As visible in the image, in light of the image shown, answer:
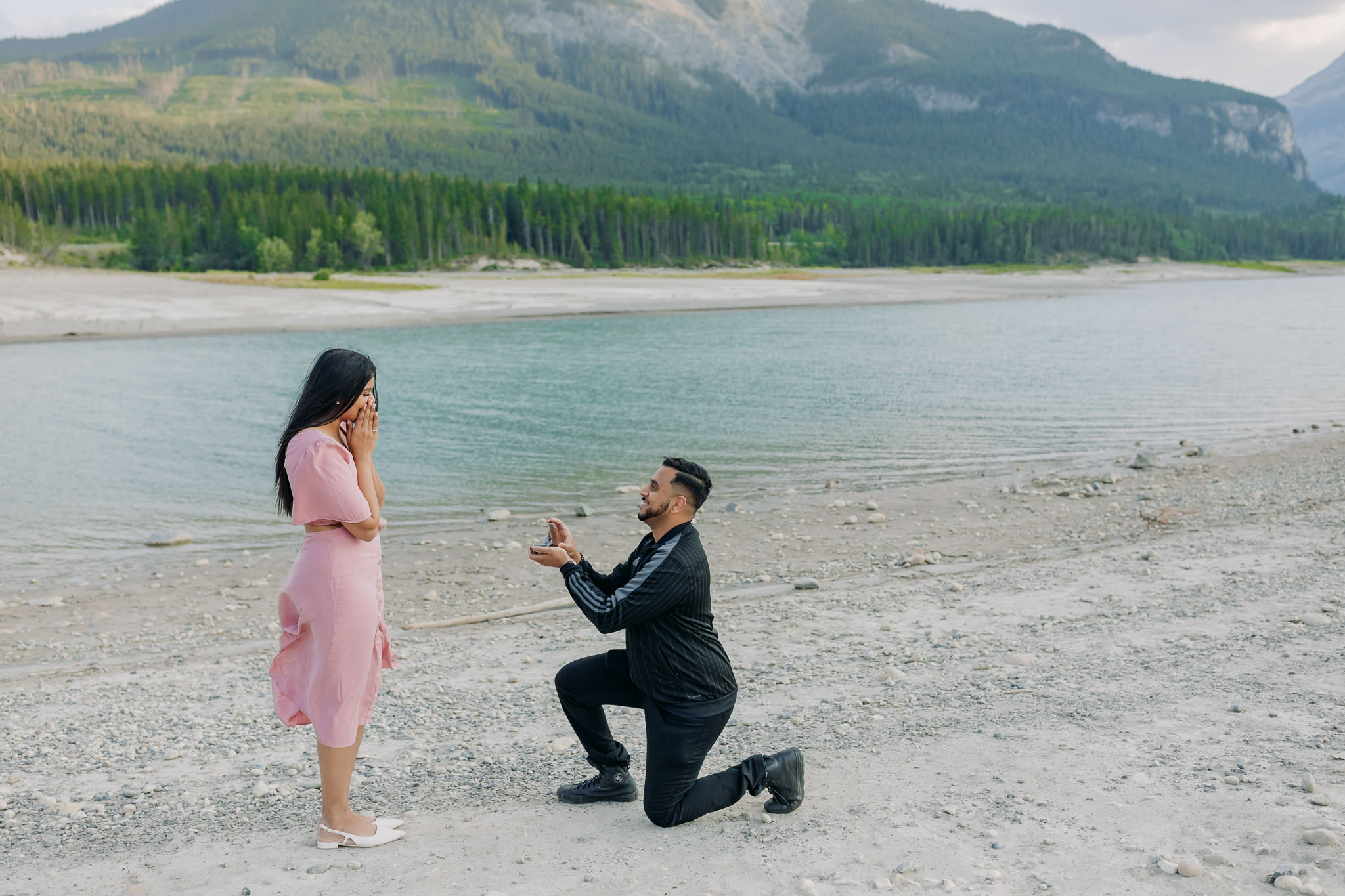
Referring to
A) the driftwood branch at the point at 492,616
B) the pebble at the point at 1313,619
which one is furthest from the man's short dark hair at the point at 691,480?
the pebble at the point at 1313,619

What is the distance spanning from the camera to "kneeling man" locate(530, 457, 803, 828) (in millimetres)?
5215

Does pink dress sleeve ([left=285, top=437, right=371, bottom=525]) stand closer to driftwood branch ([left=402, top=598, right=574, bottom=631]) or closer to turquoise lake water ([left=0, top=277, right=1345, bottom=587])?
driftwood branch ([left=402, top=598, right=574, bottom=631])

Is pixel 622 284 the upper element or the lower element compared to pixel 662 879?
upper

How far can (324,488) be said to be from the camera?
478 centimetres

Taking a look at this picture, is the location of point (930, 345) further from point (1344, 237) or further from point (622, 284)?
point (1344, 237)

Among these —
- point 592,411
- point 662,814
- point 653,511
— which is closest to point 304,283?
point 592,411

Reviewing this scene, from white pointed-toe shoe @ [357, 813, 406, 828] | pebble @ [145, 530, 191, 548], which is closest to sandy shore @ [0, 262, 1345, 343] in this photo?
pebble @ [145, 530, 191, 548]

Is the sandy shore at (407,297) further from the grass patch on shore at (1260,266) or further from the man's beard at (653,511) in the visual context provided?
the grass patch on shore at (1260,266)

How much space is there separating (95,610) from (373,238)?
346 feet

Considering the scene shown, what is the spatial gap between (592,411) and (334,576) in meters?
23.5

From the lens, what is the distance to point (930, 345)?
46.8 metres

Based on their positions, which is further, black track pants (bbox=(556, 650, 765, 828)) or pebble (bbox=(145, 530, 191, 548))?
pebble (bbox=(145, 530, 191, 548))

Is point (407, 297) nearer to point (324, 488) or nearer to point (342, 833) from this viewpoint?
point (342, 833)

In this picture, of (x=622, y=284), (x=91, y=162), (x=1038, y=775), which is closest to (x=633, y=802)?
(x=1038, y=775)
